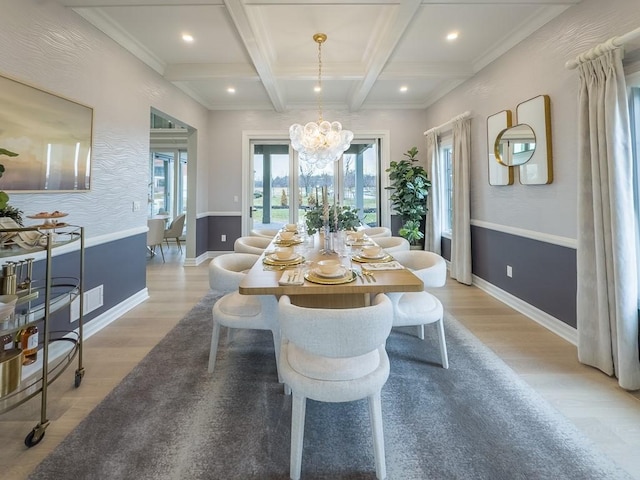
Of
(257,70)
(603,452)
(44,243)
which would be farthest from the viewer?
(257,70)

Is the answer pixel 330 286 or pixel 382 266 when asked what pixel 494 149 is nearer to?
pixel 382 266

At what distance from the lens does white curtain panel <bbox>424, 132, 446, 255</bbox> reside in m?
5.34

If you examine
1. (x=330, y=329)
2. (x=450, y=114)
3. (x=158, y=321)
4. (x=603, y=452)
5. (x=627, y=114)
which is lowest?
(x=603, y=452)

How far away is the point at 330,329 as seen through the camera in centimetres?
122

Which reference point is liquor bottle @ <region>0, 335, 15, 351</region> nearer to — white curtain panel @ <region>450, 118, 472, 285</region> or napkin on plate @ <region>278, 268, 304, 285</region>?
napkin on plate @ <region>278, 268, 304, 285</region>

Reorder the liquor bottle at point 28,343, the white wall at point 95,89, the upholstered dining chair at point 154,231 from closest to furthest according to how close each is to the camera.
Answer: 1. the liquor bottle at point 28,343
2. the white wall at point 95,89
3. the upholstered dining chair at point 154,231

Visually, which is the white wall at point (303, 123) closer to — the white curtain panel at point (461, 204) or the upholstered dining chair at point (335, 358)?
the white curtain panel at point (461, 204)

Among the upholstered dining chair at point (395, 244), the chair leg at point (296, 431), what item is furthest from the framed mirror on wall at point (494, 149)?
the chair leg at point (296, 431)

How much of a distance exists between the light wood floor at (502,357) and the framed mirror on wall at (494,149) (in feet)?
4.69

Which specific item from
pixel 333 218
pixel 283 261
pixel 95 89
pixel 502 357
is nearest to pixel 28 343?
pixel 283 261

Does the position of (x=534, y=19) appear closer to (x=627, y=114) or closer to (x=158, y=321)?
(x=627, y=114)

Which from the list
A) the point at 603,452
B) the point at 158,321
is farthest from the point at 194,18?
the point at 603,452

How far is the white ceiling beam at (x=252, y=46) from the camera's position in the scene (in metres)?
2.64

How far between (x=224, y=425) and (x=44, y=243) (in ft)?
4.44
